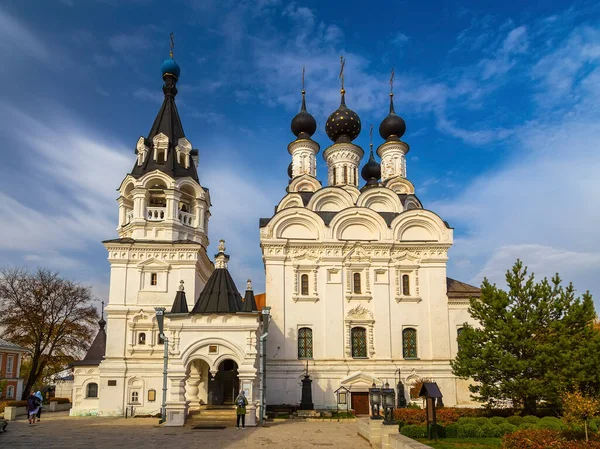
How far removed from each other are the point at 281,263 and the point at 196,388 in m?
6.52

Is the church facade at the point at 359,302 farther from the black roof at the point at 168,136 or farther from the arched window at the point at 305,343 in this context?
the black roof at the point at 168,136

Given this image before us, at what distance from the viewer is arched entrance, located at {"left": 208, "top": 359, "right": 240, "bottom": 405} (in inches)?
849

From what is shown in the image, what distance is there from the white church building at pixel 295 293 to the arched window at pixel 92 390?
4 centimetres

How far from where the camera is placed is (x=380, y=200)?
2791 cm

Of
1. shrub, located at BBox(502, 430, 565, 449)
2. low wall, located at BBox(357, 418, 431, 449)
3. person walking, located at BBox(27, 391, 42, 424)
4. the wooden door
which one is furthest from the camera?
the wooden door

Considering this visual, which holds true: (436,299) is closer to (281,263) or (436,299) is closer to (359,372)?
(359,372)

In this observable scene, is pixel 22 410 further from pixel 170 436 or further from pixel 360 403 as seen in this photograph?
pixel 360 403

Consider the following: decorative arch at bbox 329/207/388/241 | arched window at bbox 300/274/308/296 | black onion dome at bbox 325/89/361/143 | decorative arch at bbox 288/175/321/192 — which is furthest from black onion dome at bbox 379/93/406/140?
arched window at bbox 300/274/308/296

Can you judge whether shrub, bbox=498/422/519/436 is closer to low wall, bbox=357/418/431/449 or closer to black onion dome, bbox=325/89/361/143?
low wall, bbox=357/418/431/449

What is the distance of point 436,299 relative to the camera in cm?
2495

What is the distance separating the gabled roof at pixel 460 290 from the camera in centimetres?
2508

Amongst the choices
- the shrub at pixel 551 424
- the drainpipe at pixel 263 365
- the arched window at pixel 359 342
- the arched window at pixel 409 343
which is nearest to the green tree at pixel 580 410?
the shrub at pixel 551 424

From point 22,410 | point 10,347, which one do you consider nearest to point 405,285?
point 22,410

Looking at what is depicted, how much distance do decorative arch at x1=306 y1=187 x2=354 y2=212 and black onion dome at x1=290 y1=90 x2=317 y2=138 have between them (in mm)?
5082
